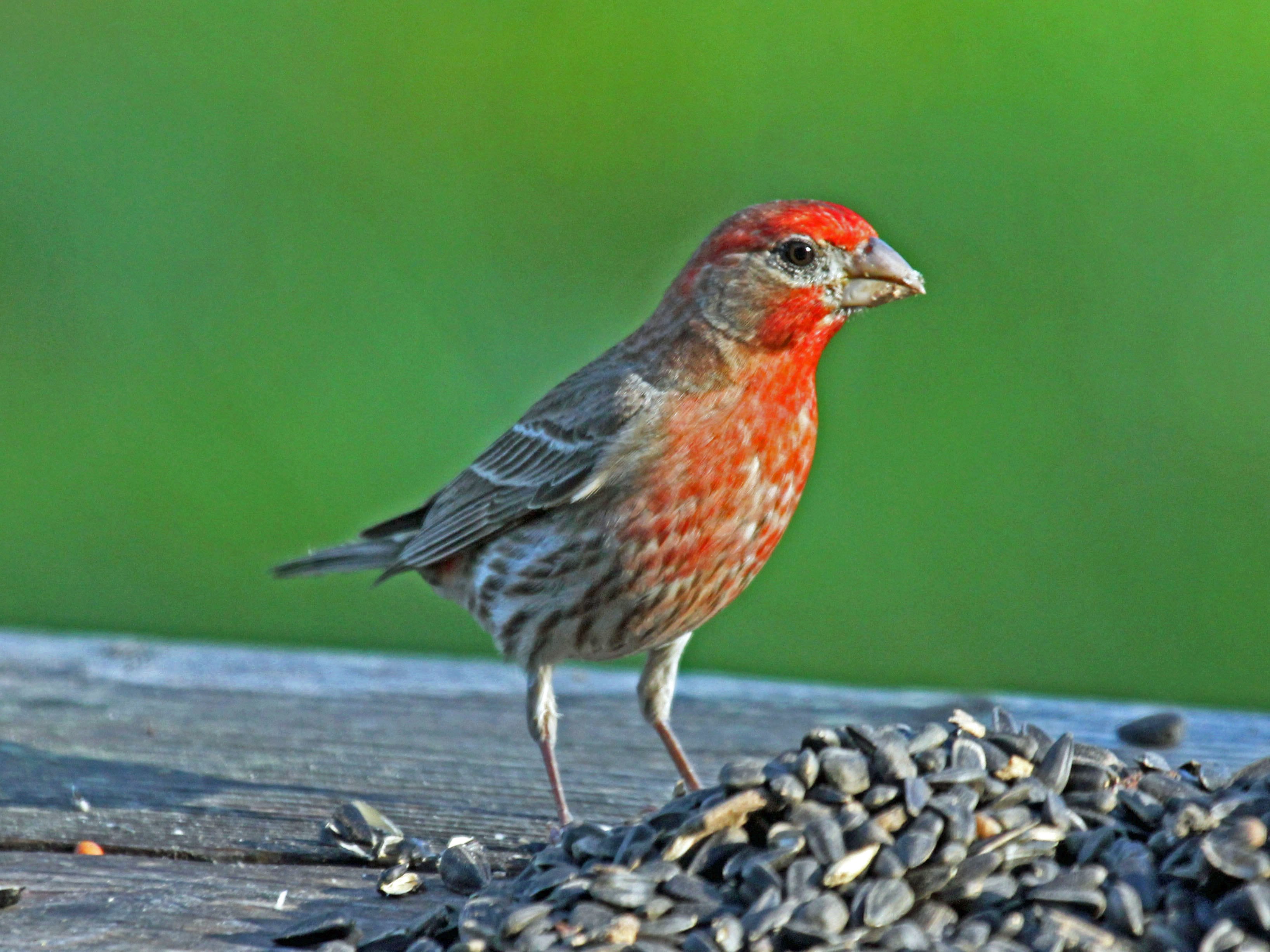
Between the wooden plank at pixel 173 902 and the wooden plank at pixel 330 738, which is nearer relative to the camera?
the wooden plank at pixel 173 902

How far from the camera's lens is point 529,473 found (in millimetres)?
4414

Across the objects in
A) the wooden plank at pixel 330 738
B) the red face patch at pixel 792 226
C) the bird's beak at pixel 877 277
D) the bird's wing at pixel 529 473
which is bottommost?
the wooden plank at pixel 330 738

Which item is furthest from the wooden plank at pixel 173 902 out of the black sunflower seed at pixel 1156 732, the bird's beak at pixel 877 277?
the black sunflower seed at pixel 1156 732

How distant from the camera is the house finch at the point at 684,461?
4.01 metres

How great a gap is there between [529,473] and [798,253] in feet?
2.90

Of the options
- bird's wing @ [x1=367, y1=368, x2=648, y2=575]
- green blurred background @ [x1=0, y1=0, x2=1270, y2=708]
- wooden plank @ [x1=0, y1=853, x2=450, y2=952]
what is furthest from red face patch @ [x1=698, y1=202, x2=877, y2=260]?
green blurred background @ [x1=0, y1=0, x2=1270, y2=708]

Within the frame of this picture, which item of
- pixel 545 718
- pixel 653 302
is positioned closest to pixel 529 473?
pixel 545 718

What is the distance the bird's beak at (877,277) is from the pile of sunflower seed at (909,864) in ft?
3.89

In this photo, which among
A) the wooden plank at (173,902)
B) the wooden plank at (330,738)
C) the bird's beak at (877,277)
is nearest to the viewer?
the wooden plank at (173,902)

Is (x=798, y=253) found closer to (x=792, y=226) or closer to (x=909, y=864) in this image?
(x=792, y=226)

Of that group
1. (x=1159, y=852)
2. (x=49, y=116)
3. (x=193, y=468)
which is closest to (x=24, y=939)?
(x=1159, y=852)

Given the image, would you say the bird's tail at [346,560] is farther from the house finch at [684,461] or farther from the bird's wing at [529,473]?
the house finch at [684,461]

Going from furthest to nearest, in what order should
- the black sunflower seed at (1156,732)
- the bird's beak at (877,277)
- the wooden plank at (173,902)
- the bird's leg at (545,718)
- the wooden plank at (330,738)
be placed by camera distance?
1. the black sunflower seed at (1156,732)
2. the bird's beak at (877,277)
3. the bird's leg at (545,718)
4. the wooden plank at (330,738)
5. the wooden plank at (173,902)

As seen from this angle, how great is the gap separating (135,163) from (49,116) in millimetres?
579
